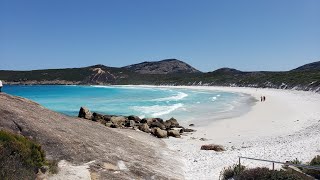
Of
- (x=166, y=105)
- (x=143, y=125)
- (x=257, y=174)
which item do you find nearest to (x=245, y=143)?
(x=143, y=125)

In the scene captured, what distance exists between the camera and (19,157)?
9938 millimetres

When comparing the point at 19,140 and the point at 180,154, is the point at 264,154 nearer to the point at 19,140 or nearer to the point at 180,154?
the point at 180,154

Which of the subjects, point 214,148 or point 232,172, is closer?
point 232,172

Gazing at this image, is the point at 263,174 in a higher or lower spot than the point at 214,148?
higher

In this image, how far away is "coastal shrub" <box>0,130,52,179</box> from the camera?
9359mm

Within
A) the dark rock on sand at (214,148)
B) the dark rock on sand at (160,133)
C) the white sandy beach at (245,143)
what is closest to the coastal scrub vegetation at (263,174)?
the white sandy beach at (245,143)

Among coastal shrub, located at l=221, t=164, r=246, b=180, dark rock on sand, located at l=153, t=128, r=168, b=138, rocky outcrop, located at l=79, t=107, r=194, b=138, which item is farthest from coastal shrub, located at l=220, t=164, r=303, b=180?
rocky outcrop, located at l=79, t=107, r=194, b=138

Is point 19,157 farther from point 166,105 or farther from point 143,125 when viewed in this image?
point 166,105

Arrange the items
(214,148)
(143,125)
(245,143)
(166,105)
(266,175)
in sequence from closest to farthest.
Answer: (266,175)
(214,148)
(245,143)
(143,125)
(166,105)

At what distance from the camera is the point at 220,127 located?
2844cm

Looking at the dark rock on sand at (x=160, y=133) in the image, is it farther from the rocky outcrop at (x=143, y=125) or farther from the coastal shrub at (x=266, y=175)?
the coastal shrub at (x=266, y=175)

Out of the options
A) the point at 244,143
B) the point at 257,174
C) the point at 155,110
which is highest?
the point at 257,174

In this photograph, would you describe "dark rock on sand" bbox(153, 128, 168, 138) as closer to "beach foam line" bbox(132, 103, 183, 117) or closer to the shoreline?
the shoreline

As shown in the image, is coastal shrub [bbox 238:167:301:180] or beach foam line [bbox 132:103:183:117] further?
beach foam line [bbox 132:103:183:117]
